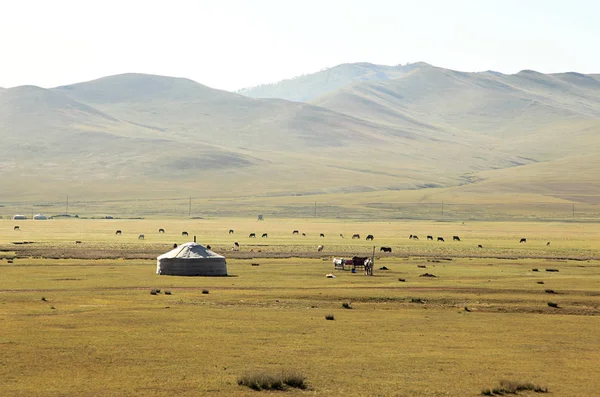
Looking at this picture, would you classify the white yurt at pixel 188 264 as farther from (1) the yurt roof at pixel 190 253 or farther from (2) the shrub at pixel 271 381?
(2) the shrub at pixel 271 381

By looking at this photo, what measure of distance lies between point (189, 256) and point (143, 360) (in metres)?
32.7

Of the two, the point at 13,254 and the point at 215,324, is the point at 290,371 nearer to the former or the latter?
the point at 215,324

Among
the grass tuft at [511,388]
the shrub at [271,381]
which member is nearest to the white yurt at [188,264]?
the shrub at [271,381]

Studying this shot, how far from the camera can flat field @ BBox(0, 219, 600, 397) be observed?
77.4 ft

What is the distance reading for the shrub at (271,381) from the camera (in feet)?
73.8

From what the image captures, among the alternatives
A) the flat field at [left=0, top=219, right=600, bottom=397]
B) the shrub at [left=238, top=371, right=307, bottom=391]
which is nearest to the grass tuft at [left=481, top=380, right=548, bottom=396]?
the flat field at [left=0, top=219, right=600, bottom=397]

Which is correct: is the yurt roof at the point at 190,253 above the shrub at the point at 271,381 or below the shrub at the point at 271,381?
above

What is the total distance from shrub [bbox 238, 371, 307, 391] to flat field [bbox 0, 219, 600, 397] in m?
0.26

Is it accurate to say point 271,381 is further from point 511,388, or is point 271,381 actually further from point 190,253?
point 190,253

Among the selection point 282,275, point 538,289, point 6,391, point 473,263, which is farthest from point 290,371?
point 473,263

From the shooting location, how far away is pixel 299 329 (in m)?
33.0

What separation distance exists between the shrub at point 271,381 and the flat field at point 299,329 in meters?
0.26

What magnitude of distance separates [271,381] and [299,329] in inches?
412

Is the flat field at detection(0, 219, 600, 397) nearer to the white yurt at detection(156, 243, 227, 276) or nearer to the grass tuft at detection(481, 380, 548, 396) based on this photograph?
the grass tuft at detection(481, 380, 548, 396)
